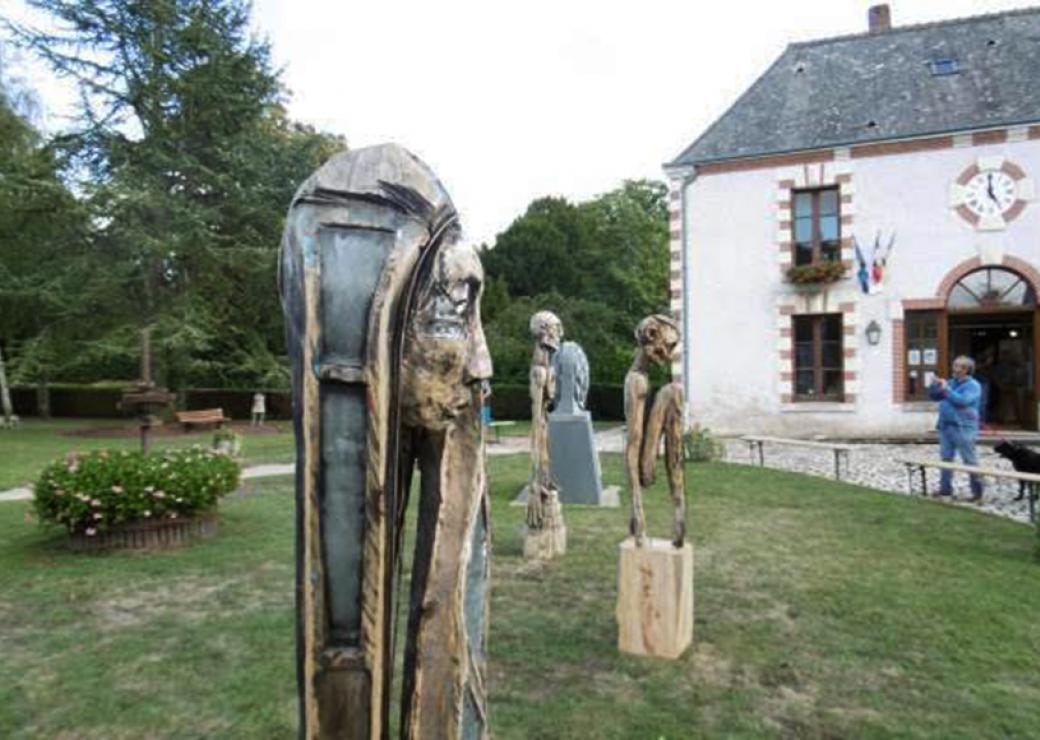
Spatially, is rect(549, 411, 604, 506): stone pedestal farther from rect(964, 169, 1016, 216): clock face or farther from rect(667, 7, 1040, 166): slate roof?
rect(964, 169, 1016, 216): clock face

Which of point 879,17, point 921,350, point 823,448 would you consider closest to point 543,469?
point 823,448

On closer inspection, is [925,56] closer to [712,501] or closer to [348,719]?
[712,501]

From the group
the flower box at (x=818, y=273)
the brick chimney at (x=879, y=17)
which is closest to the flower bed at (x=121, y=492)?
the flower box at (x=818, y=273)

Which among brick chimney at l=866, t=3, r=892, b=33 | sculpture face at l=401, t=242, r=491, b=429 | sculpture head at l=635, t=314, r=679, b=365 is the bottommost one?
sculpture face at l=401, t=242, r=491, b=429

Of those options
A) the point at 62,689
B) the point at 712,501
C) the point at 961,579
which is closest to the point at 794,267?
the point at 712,501

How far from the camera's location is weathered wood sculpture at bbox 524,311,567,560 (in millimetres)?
6930

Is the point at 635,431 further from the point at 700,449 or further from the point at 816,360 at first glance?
the point at 816,360

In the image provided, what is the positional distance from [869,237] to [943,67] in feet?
15.7

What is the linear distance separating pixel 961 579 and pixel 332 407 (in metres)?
6.43

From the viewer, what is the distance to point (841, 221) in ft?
56.8

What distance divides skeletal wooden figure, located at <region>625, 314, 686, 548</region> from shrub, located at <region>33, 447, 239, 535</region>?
4792 millimetres

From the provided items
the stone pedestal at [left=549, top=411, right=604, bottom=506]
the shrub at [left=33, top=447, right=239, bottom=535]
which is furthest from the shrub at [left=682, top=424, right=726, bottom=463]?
the shrub at [left=33, top=447, right=239, bottom=535]

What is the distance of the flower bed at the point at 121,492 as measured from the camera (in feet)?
23.5

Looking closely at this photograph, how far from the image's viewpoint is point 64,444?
708 inches
